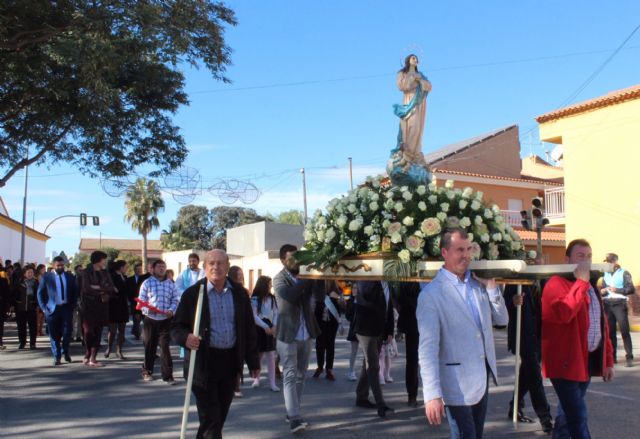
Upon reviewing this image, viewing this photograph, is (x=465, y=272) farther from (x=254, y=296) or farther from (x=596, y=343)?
(x=254, y=296)

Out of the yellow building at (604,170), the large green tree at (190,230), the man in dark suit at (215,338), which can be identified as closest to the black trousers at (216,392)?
the man in dark suit at (215,338)

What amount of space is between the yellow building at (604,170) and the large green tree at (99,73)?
18.5m

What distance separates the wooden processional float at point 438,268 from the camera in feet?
15.3

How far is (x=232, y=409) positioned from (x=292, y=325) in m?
1.84

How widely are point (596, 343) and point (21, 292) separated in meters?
13.4

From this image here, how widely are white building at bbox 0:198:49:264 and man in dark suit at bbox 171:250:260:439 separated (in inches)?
1668

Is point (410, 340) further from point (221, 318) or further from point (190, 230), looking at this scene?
point (190, 230)

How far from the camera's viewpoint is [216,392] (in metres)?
5.35

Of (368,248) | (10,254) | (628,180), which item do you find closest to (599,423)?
(368,248)

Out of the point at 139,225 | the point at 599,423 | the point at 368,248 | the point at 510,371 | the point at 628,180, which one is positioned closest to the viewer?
the point at 368,248

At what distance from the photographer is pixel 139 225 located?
56.7 m

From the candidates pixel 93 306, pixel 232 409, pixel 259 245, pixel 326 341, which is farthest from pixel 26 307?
pixel 259 245

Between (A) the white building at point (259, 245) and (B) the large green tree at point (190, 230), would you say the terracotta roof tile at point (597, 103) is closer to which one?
(A) the white building at point (259, 245)

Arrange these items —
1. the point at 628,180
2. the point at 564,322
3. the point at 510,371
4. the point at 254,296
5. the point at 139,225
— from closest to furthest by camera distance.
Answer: the point at 564,322, the point at 254,296, the point at 510,371, the point at 628,180, the point at 139,225
